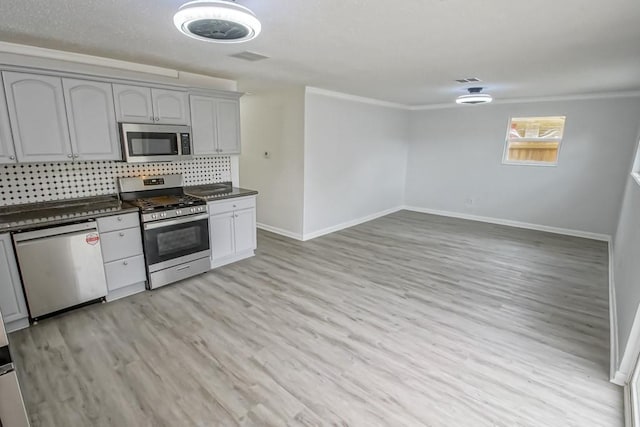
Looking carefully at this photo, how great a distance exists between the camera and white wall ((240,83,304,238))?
16.9ft

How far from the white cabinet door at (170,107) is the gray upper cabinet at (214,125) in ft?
0.33

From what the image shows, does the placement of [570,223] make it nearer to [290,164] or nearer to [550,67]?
[550,67]

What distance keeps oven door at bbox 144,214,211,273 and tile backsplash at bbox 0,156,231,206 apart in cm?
76

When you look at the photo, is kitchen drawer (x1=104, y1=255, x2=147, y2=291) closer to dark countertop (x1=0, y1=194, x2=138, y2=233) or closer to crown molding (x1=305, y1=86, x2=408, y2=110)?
dark countertop (x1=0, y1=194, x2=138, y2=233)

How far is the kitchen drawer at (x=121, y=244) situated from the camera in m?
3.19

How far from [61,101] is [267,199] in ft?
11.1

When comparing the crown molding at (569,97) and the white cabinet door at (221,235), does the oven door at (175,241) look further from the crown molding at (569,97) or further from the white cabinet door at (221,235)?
the crown molding at (569,97)

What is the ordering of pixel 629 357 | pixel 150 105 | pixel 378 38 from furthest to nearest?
1. pixel 150 105
2. pixel 378 38
3. pixel 629 357

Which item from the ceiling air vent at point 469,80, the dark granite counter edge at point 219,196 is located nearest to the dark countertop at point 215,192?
the dark granite counter edge at point 219,196

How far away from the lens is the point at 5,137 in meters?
2.71

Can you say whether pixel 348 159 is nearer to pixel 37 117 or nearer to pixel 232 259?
pixel 232 259

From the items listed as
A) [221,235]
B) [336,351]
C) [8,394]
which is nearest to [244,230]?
[221,235]

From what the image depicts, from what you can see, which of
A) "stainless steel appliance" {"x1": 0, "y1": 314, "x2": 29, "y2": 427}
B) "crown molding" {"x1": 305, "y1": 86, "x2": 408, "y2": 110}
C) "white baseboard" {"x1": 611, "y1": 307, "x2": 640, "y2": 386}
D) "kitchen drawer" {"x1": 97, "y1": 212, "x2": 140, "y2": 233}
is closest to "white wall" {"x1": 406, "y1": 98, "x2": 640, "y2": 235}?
"crown molding" {"x1": 305, "y1": 86, "x2": 408, "y2": 110}

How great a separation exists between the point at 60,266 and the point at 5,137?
1192 mm
